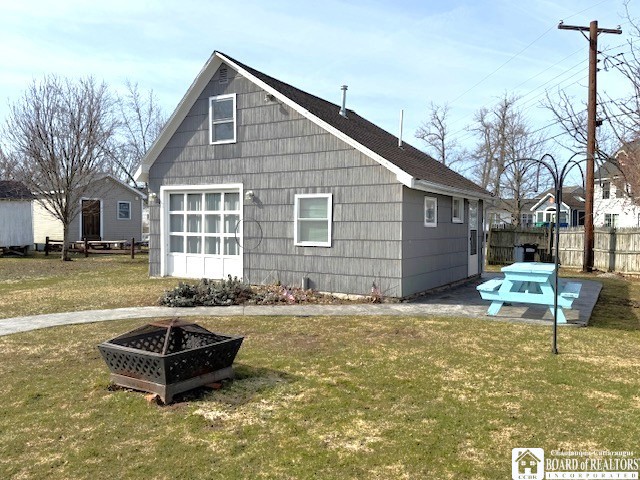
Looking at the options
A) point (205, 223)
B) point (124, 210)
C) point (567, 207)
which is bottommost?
point (205, 223)

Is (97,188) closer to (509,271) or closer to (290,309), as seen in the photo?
(290,309)

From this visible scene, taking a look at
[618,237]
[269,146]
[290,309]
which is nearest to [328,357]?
[290,309]

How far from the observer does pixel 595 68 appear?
1747cm

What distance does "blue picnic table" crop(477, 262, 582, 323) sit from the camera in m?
7.85

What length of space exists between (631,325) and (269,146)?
8.39 m

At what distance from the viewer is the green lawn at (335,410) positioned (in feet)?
11.6

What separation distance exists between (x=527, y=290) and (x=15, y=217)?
84.9 ft

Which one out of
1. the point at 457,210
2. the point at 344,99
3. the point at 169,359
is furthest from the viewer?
the point at 344,99

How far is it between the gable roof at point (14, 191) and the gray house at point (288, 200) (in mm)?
15439

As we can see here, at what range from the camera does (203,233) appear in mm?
13305
